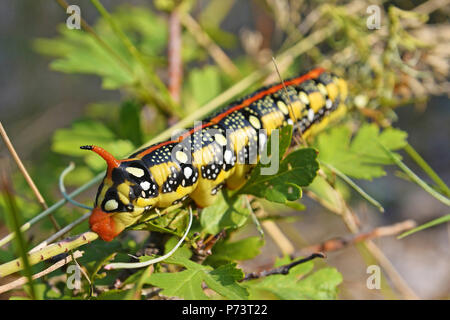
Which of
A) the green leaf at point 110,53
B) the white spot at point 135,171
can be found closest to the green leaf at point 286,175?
the white spot at point 135,171

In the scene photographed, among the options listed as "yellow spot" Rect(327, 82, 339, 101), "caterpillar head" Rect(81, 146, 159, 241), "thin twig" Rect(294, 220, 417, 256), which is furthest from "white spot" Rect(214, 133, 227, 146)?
"yellow spot" Rect(327, 82, 339, 101)

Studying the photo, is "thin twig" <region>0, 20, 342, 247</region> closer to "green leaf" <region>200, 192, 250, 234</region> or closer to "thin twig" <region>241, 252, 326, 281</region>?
"green leaf" <region>200, 192, 250, 234</region>

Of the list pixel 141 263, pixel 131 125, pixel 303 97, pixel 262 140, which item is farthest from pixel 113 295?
pixel 303 97

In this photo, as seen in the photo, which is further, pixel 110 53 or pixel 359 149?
pixel 110 53

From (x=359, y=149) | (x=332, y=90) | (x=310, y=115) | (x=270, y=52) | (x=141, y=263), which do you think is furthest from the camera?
(x=270, y=52)

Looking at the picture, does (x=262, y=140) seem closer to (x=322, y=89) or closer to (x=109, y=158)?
(x=322, y=89)

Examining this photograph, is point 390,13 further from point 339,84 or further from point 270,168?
point 270,168
